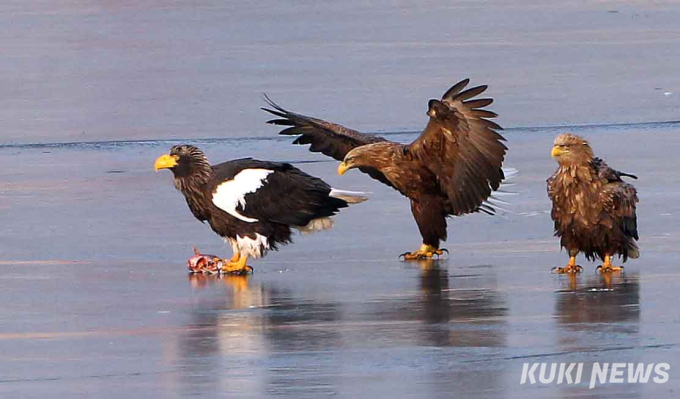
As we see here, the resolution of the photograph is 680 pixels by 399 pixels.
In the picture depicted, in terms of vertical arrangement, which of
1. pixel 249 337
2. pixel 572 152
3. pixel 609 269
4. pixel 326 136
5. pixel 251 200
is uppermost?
pixel 326 136

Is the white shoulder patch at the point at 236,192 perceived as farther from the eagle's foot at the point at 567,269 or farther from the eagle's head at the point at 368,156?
the eagle's foot at the point at 567,269

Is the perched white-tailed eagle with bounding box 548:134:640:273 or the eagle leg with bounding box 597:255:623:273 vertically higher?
the perched white-tailed eagle with bounding box 548:134:640:273

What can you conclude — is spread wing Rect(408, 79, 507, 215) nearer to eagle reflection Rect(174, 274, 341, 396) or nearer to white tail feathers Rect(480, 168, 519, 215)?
white tail feathers Rect(480, 168, 519, 215)

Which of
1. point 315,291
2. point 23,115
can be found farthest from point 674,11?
point 315,291

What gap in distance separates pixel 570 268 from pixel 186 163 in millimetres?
2395

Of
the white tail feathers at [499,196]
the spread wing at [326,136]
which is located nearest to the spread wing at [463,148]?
the white tail feathers at [499,196]

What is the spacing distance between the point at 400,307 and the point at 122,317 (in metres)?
1.35

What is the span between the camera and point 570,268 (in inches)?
380

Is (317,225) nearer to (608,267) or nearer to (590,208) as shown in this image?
(590,208)

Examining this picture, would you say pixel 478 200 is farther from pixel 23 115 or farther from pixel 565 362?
pixel 23 115

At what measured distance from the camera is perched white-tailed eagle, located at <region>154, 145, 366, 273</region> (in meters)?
10.4

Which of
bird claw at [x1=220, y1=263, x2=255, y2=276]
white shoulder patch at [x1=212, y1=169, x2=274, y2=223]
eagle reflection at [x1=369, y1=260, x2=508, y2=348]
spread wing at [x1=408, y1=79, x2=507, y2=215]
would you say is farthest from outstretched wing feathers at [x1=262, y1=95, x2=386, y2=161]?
eagle reflection at [x1=369, y1=260, x2=508, y2=348]

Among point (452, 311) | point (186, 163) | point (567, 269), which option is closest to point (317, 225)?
point (186, 163)

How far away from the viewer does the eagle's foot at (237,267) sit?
1016 cm
